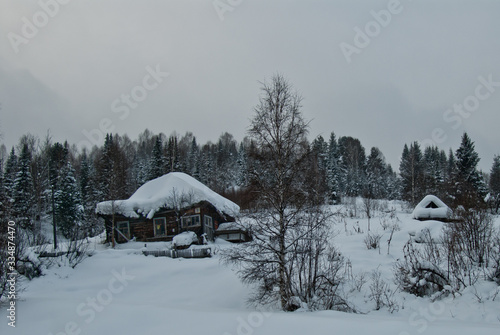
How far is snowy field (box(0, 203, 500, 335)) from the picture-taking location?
26.0ft

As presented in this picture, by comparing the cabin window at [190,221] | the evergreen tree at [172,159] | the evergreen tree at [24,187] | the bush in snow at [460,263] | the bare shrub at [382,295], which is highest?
the evergreen tree at [172,159]

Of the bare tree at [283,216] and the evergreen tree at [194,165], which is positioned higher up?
the evergreen tree at [194,165]

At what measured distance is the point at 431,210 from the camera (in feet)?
77.4

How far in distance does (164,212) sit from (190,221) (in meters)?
2.30

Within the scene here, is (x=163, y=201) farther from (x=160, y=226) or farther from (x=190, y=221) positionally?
(x=190, y=221)

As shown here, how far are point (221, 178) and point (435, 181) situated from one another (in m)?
35.2

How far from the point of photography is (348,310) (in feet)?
39.0

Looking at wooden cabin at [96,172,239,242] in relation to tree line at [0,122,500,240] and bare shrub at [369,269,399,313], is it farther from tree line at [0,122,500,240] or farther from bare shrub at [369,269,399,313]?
bare shrub at [369,269,399,313]

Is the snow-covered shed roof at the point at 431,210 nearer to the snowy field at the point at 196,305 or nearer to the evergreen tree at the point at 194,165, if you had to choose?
the snowy field at the point at 196,305

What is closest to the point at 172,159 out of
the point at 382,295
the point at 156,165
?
the point at 156,165

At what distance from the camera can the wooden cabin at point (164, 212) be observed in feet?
90.1

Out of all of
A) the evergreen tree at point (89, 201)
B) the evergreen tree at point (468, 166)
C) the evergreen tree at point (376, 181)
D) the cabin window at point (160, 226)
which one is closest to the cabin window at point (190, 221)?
the cabin window at point (160, 226)

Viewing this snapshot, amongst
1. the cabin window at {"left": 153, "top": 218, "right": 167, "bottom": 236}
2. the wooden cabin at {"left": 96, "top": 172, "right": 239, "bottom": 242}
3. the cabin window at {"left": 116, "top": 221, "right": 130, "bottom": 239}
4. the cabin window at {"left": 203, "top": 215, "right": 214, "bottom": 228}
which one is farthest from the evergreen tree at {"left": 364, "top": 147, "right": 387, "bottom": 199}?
the cabin window at {"left": 116, "top": 221, "right": 130, "bottom": 239}

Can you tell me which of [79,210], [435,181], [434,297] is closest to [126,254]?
[434,297]
